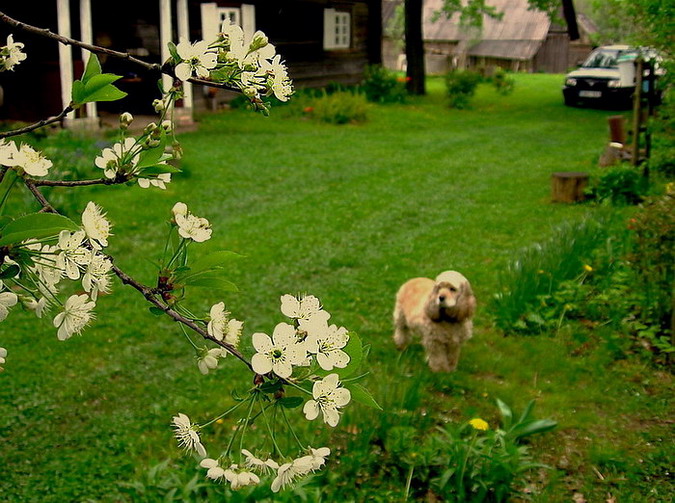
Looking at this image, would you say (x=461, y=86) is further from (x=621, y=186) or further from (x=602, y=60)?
(x=621, y=186)

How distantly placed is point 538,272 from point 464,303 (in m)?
1.68

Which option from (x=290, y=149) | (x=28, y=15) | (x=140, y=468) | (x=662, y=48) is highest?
(x=28, y=15)

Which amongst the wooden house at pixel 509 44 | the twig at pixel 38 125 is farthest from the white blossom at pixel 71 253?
the wooden house at pixel 509 44

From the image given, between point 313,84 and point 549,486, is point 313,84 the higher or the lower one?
the higher one

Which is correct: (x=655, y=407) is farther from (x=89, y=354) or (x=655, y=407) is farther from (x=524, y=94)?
(x=524, y=94)

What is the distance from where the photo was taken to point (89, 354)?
19.7 feet

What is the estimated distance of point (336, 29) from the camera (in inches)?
899

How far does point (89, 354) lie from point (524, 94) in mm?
22847

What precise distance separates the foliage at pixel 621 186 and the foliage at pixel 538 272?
2436 millimetres

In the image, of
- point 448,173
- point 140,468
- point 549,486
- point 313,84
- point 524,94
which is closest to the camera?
point 549,486

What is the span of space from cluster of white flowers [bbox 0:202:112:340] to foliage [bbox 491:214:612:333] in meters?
4.96

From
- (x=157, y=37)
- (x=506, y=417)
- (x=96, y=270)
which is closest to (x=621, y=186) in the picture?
(x=506, y=417)

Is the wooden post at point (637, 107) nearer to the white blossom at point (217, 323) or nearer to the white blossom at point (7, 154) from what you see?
the white blossom at point (217, 323)

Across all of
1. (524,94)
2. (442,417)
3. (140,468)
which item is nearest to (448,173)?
(442,417)
